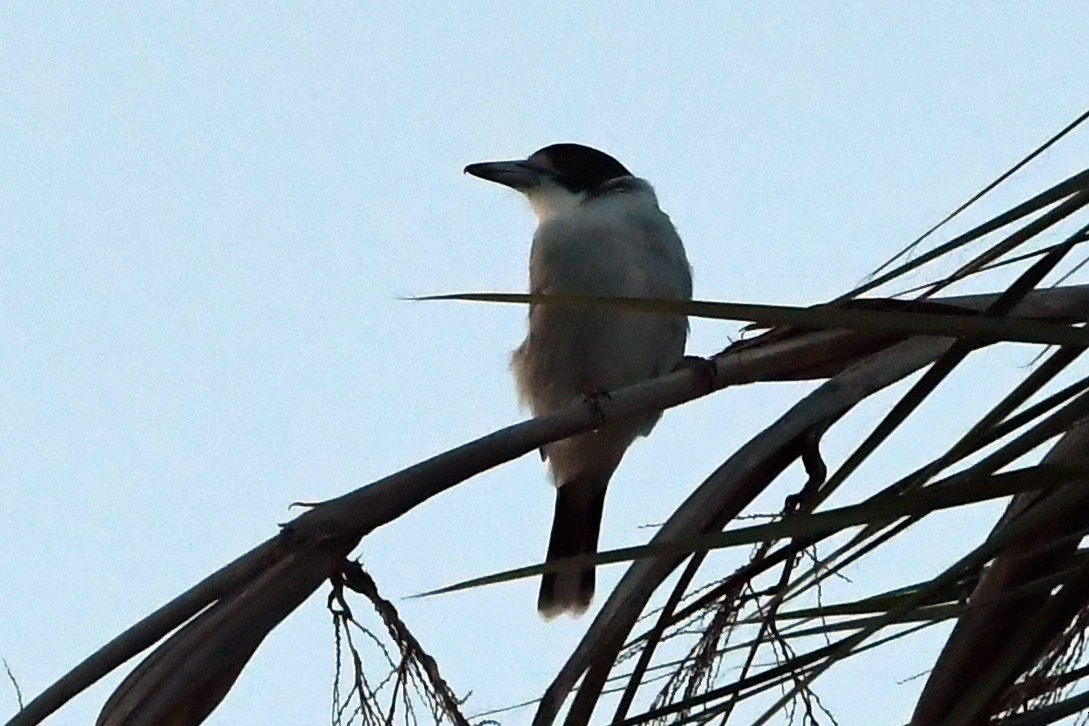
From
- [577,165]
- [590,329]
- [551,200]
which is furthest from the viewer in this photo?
[577,165]

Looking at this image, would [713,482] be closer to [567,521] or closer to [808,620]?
[808,620]

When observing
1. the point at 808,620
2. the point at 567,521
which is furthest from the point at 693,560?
the point at 567,521

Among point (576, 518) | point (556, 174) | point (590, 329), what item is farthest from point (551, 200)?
point (576, 518)

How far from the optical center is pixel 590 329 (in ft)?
14.2

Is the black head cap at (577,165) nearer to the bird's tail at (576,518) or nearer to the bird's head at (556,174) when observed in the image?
the bird's head at (556,174)

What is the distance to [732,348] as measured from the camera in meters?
2.01

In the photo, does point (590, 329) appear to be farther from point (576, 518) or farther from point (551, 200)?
point (576, 518)

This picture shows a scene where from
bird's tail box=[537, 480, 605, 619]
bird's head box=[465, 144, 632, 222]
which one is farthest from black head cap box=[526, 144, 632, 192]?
bird's tail box=[537, 480, 605, 619]

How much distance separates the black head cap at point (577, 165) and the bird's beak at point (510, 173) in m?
0.03

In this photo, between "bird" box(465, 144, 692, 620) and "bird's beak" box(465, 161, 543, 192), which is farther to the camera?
"bird's beak" box(465, 161, 543, 192)

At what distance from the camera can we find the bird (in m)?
4.33

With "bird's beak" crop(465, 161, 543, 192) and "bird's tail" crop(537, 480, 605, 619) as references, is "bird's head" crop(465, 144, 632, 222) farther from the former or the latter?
"bird's tail" crop(537, 480, 605, 619)

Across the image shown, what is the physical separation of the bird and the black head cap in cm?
2

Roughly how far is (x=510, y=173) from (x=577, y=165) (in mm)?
211
